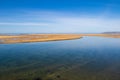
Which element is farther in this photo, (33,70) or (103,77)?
(33,70)

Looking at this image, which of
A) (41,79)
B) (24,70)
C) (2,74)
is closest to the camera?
(41,79)

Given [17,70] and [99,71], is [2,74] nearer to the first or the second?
[17,70]

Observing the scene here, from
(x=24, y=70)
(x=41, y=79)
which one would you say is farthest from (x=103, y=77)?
(x=24, y=70)

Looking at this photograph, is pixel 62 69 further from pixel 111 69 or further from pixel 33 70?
pixel 111 69

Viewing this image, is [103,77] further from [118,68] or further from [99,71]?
[118,68]

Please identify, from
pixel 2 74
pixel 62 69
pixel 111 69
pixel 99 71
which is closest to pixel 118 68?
pixel 111 69

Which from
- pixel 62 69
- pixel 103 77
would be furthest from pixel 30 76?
pixel 103 77

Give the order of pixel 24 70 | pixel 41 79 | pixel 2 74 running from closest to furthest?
1. pixel 41 79
2. pixel 2 74
3. pixel 24 70

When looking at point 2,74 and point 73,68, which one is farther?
point 73,68
